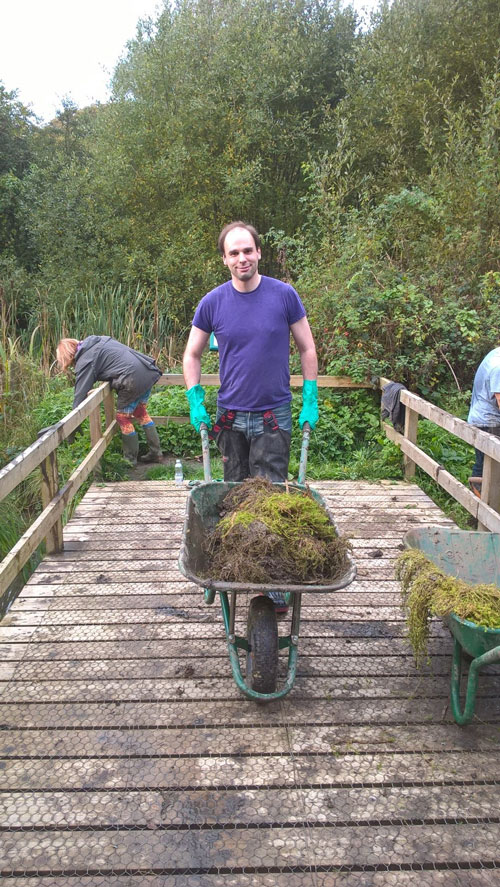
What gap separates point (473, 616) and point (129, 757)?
1.38 meters

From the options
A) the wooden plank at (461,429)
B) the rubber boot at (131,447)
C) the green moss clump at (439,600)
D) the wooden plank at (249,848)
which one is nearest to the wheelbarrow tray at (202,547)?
the green moss clump at (439,600)

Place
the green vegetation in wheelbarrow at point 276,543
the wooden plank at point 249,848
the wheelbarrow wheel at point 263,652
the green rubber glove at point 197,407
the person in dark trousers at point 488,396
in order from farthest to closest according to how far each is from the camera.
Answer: the person in dark trousers at point 488,396 → the green rubber glove at point 197,407 → the wheelbarrow wheel at point 263,652 → the green vegetation in wheelbarrow at point 276,543 → the wooden plank at point 249,848

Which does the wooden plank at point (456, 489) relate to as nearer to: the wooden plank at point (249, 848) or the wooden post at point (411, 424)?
the wooden post at point (411, 424)

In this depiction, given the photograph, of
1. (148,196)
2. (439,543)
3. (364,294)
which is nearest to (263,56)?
(148,196)

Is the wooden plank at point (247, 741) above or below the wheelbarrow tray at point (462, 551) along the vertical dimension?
below

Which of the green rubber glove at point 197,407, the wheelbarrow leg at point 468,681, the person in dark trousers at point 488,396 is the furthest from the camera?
the person in dark trousers at point 488,396

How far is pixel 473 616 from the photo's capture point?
7.78 ft

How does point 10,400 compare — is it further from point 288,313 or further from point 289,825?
point 289,825

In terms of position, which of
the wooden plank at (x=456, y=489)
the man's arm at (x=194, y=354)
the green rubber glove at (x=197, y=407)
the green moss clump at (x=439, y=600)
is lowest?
the wooden plank at (x=456, y=489)

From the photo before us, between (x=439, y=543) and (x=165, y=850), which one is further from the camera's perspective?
(x=439, y=543)

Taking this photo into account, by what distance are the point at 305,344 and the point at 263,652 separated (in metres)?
1.56

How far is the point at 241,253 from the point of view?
300 cm

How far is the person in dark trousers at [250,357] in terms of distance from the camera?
3.15 meters

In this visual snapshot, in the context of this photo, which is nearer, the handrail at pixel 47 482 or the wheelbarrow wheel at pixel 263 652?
the wheelbarrow wheel at pixel 263 652
